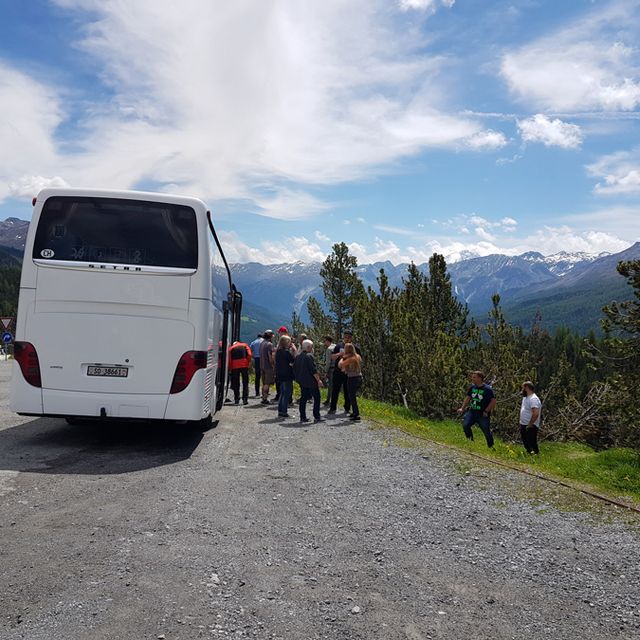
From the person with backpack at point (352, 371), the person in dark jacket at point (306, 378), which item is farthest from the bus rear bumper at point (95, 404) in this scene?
the person with backpack at point (352, 371)

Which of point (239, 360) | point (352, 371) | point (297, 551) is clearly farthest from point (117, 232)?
point (239, 360)

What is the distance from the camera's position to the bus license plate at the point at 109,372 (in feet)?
29.2

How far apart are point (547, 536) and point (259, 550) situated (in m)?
2.93

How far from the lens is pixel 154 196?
9234 millimetres

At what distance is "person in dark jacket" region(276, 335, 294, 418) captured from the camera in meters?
14.5

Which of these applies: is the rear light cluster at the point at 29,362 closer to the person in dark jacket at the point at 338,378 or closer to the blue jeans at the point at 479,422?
the person in dark jacket at the point at 338,378

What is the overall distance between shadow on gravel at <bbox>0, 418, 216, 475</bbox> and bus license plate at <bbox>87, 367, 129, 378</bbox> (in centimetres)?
124

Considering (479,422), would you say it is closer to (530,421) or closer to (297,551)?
(530,421)

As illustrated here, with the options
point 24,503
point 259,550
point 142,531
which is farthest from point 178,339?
point 259,550

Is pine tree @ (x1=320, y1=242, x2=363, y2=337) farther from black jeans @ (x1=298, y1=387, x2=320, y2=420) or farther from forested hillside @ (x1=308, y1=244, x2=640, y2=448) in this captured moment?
black jeans @ (x1=298, y1=387, x2=320, y2=420)

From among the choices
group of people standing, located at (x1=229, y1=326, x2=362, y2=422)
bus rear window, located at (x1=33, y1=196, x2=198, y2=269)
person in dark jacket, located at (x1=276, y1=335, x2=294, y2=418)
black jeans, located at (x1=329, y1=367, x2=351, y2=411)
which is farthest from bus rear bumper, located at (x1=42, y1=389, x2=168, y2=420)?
black jeans, located at (x1=329, y1=367, x2=351, y2=411)

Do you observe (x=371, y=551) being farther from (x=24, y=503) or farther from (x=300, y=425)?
(x=300, y=425)

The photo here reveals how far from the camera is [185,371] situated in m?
9.11

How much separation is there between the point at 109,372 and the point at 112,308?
3.12 feet
